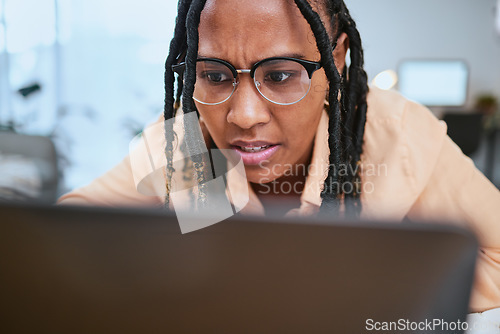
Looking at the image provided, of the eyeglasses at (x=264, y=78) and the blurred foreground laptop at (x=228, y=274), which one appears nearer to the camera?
the blurred foreground laptop at (x=228, y=274)

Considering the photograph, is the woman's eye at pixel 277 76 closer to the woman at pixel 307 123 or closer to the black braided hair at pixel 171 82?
the woman at pixel 307 123

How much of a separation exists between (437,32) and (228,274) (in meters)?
4.17

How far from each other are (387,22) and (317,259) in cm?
387

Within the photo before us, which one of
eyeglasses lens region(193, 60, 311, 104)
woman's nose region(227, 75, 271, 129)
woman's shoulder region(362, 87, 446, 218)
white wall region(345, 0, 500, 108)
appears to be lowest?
woman's shoulder region(362, 87, 446, 218)

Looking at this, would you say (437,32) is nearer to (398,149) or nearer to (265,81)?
(398,149)

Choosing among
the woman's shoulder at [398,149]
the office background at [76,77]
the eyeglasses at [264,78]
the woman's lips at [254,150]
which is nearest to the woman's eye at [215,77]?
the eyeglasses at [264,78]

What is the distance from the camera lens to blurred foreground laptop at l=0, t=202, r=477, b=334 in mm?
269

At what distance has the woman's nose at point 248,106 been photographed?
616 millimetres

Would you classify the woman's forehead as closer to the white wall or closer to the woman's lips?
the woman's lips

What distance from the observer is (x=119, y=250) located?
0.98 ft

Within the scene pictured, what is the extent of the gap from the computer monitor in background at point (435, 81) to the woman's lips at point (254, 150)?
3454 mm

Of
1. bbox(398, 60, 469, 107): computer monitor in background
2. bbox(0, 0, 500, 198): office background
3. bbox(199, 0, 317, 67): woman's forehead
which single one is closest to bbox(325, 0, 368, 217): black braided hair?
bbox(199, 0, 317, 67): woman's forehead

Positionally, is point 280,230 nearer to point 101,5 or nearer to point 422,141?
point 422,141

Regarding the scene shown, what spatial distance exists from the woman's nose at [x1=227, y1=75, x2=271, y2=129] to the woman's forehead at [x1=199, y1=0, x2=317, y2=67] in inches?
1.3
